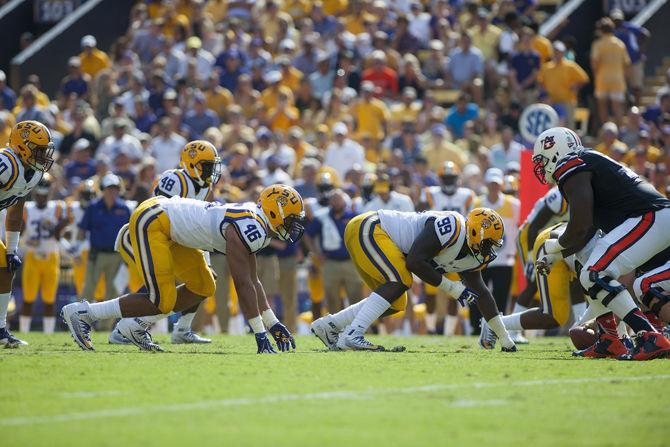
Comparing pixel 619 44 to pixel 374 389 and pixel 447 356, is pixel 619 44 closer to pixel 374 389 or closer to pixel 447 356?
pixel 447 356

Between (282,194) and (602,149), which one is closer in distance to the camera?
(282,194)

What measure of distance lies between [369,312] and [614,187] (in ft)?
8.31

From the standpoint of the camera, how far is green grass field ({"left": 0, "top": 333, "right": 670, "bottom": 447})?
653cm

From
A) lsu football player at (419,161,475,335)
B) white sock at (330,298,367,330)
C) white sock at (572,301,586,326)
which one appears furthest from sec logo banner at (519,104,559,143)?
white sock at (330,298,367,330)

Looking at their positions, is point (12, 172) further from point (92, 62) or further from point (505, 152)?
point (92, 62)

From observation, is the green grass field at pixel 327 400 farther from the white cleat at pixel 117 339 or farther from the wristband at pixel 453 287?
the white cleat at pixel 117 339

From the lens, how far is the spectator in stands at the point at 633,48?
67.4ft

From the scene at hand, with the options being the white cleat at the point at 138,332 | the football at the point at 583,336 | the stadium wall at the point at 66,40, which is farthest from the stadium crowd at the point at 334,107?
the white cleat at the point at 138,332

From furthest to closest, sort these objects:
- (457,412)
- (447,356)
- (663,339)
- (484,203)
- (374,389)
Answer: (484,203)
(447,356)
(663,339)
(374,389)
(457,412)

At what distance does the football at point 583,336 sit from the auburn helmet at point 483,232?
1111 mm

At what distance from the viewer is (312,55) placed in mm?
22844

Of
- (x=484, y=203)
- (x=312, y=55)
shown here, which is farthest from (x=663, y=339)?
(x=312, y=55)

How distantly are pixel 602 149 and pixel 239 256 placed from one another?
927 centimetres

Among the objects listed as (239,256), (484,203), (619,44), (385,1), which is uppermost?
(385,1)
